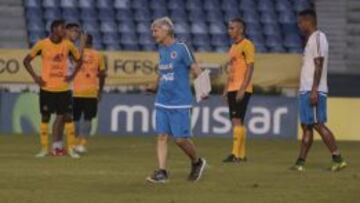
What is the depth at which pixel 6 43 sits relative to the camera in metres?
28.9

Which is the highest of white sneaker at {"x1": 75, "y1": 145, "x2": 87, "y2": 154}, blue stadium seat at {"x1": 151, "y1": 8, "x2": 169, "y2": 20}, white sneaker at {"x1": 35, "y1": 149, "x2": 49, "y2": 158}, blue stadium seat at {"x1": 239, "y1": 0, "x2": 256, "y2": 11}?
blue stadium seat at {"x1": 239, "y1": 0, "x2": 256, "y2": 11}

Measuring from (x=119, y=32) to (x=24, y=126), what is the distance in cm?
682

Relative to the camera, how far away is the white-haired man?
12203mm

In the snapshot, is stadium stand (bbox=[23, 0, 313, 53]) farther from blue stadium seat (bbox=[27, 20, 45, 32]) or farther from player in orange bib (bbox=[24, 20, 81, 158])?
player in orange bib (bbox=[24, 20, 81, 158])

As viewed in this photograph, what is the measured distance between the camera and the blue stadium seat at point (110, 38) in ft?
95.8

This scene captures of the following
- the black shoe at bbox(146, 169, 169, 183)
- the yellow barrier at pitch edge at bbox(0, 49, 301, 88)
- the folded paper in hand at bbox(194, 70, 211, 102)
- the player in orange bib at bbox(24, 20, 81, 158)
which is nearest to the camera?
the black shoe at bbox(146, 169, 169, 183)

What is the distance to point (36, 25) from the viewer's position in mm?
29328

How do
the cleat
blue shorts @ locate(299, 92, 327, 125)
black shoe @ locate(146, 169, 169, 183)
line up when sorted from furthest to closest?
the cleat
blue shorts @ locate(299, 92, 327, 125)
black shoe @ locate(146, 169, 169, 183)

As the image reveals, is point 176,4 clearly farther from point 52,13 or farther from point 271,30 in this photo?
point 52,13

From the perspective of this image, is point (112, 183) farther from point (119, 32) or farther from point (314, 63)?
point (119, 32)

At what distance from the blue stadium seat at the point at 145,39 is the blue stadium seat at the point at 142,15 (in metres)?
0.63

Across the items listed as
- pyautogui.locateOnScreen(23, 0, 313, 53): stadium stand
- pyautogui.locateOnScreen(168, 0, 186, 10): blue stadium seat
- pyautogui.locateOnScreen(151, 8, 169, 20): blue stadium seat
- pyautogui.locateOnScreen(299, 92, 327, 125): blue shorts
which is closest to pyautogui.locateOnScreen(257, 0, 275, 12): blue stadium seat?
pyautogui.locateOnScreen(23, 0, 313, 53): stadium stand

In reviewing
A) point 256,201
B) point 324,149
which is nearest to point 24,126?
point 324,149

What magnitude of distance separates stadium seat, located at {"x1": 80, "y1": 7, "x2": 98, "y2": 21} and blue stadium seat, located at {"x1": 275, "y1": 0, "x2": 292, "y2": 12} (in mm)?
4707
